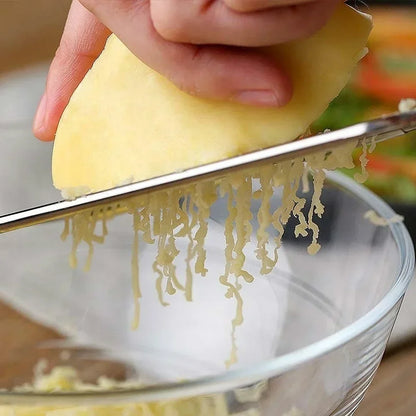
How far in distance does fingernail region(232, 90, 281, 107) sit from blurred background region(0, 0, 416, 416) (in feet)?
0.52

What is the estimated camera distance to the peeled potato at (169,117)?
46cm

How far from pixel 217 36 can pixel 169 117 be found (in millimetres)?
85

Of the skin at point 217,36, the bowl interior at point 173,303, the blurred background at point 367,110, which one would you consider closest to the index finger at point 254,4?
the skin at point 217,36

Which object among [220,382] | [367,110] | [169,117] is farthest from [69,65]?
[367,110]

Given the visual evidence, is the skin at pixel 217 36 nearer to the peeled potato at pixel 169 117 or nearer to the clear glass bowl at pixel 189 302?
the peeled potato at pixel 169 117

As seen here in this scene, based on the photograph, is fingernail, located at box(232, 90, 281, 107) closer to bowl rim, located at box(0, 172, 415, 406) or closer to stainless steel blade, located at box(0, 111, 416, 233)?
stainless steel blade, located at box(0, 111, 416, 233)

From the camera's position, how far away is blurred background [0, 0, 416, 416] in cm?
81

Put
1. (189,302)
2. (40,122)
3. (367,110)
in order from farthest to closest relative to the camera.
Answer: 1. (367,110)
2. (189,302)
3. (40,122)

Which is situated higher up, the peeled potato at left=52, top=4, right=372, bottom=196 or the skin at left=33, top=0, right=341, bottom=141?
the skin at left=33, top=0, right=341, bottom=141

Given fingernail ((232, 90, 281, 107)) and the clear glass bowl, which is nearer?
fingernail ((232, 90, 281, 107))

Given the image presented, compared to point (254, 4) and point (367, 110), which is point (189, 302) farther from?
point (367, 110)

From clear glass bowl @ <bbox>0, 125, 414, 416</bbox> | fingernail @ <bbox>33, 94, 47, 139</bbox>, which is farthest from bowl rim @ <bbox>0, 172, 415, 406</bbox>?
fingernail @ <bbox>33, 94, 47, 139</bbox>

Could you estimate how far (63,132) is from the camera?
0.54m

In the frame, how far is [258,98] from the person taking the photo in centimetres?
45
